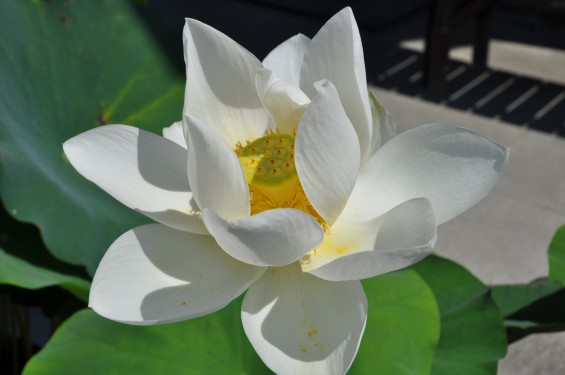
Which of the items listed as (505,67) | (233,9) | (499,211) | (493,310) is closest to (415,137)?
(493,310)

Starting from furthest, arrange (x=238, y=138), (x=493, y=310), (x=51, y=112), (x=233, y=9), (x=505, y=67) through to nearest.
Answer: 1. (x=233, y=9)
2. (x=505, y=67)
3. (x=51, y=112)
4. (x=493, y=310)
5. (x=238, y=138)

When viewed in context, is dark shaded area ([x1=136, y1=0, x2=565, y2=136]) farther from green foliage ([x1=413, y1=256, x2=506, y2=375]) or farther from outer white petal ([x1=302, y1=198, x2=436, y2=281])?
outer white petal ([x1=302, y1=198, x2=436, y2=281])

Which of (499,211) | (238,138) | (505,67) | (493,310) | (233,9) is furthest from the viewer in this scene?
(233,9)

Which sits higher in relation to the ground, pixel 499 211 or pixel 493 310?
pixel 493 310

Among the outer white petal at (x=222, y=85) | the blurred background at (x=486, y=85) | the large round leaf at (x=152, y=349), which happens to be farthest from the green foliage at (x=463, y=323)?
the blurred background at (x=486, y=85)

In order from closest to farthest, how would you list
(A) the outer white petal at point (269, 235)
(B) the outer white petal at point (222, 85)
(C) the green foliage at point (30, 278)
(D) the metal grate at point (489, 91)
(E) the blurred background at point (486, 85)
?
(A) the outer white petal at point (269, 235) < (B) the outer white petal at point (222, 85) < (C) the green foliage at point (30, 278) < (E) the blurred background at point (486, 85) < (D) the metal grate at point (489, 91)

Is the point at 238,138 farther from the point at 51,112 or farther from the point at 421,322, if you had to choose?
the point at 51,112

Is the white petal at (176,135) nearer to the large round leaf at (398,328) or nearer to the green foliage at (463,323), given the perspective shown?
the large round leaf at (398,328)
